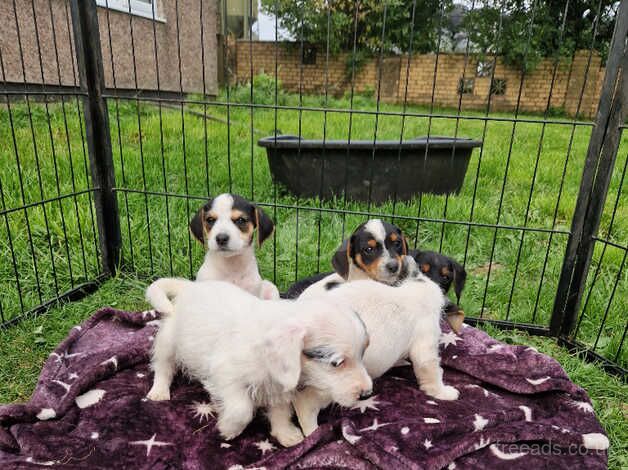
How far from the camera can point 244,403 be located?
7.73ft

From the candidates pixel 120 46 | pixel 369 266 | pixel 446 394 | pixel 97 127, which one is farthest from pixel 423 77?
pixel 446 394

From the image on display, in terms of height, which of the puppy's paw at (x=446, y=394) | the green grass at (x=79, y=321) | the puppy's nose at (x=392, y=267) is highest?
the puppy's nose at (x=392, y=267)

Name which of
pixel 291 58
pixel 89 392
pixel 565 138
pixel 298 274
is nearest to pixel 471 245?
pixel 298 274

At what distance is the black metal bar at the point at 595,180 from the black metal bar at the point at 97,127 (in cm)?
380

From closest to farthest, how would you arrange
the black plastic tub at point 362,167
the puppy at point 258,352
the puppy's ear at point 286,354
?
the puppy's ear at point 286,354 < the puppy at point 258,352 < the black plastic tub at point 362,167

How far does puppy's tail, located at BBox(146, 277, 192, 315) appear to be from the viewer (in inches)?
118

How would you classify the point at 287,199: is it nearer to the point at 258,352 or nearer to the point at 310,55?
the point at 258,352

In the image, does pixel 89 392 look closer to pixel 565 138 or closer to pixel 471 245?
pixel 471 245

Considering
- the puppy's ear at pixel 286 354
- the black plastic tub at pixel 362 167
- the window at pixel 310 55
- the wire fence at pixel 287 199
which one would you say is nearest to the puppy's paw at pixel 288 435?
the puppy's ear at pixel 286 354

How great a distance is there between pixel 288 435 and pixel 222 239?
1.37m

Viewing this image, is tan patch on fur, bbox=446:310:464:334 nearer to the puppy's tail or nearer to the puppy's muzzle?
the puppy's muzzle

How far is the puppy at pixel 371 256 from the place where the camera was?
3.22 meters

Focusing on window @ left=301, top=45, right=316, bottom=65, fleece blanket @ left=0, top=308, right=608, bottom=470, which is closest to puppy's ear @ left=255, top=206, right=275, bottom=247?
fleece blanket @ left=0, top=308, right=608, bottom=470

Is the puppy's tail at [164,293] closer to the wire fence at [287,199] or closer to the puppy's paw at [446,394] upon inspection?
the wire fence at [287,199]
